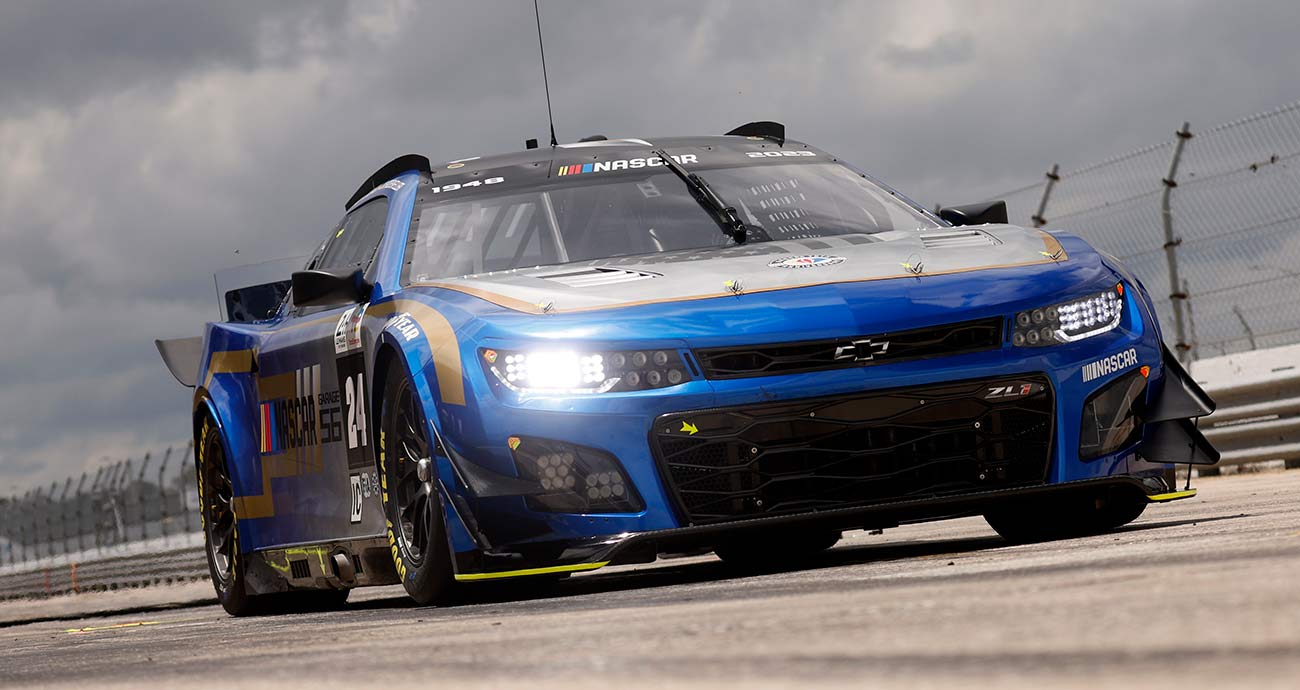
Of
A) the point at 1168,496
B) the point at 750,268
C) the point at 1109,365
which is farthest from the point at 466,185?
the point at 1168,496

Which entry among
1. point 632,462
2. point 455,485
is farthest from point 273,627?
point 632,462

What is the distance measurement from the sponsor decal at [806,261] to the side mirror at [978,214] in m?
1.25

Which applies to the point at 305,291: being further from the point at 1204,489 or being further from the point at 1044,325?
the point at 1204,489

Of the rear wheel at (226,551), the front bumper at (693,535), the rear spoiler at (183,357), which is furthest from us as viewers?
the rear spoiler at (183,357)

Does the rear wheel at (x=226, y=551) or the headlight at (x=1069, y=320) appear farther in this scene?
the rear wheel at (x=226, y=551)

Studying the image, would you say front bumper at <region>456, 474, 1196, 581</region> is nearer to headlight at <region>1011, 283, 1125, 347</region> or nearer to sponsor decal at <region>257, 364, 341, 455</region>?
headlight at <region>1011, 283, 1125, 347</region>

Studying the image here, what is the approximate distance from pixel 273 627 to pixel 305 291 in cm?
114

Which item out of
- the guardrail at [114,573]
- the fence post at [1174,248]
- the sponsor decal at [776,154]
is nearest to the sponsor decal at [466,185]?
the sponsor decal at [776,154]

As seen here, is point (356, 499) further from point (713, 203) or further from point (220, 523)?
point (220, 523)

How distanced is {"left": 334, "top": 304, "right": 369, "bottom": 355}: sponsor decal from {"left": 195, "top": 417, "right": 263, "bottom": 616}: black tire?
146 cm

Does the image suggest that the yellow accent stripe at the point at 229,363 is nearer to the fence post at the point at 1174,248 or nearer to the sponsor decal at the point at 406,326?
the sponsor decal at the point at 406,326

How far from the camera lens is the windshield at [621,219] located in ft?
20.7

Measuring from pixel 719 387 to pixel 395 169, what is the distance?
8.39 ft

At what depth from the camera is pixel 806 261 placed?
18.3 feet
